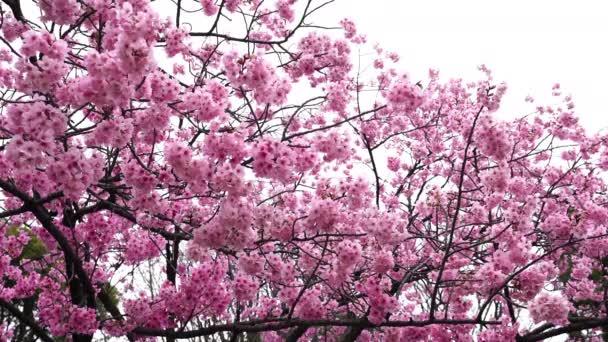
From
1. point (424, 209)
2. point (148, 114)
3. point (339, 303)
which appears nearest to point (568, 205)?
point (424, 209)

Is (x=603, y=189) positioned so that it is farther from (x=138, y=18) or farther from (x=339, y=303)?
(x=138, y=18)

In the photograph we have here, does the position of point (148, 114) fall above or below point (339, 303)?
above

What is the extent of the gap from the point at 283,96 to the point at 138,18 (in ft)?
4.91

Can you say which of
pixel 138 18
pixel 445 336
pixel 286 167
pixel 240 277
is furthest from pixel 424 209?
pixel 138 18

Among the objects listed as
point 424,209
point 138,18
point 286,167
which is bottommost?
point 286,167

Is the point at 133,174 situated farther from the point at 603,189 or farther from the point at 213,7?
the point at 603,189

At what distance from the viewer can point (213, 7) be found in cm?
589

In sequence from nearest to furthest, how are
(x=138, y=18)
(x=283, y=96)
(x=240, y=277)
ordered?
1. (x=138, y=18)
2. (x=283, y=96)
3. (x=240, y=277)

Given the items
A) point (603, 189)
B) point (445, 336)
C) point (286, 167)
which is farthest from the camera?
point (603, 189)

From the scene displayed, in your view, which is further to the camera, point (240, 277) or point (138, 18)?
point (240, 277)

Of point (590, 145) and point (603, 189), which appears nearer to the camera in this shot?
point (590, 145)

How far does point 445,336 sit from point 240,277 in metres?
2.64

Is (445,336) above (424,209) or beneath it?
beneath

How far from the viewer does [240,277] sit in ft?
16.3
